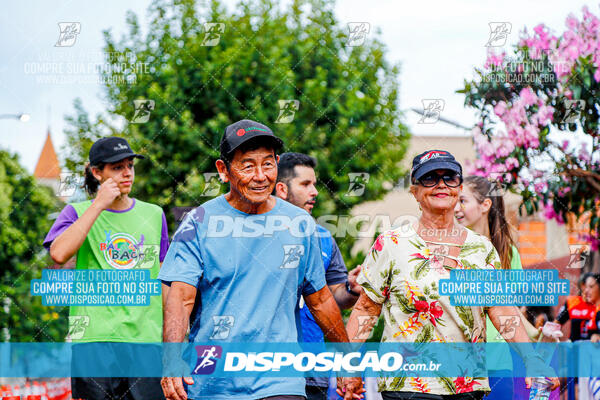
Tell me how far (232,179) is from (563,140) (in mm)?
4067

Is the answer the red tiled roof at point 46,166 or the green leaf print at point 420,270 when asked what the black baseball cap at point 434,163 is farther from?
the red tiled roof at point 46,166

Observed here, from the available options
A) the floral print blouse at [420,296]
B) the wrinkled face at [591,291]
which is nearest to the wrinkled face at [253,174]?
the floral print blouse at [420,296]

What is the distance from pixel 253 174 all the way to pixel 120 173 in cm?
162

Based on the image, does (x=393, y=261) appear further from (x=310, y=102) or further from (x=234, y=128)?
(x=310, y=102)

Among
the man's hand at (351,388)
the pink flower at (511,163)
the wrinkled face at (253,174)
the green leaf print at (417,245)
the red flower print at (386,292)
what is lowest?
the man's hand at (351,388)

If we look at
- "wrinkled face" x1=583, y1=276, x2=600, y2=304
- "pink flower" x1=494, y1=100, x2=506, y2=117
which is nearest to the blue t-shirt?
"pink flower" x1=494, y1=100, x2=506, y2=117

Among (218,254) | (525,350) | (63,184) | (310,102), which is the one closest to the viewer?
(218,254)

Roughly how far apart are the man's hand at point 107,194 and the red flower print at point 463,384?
7.86ft

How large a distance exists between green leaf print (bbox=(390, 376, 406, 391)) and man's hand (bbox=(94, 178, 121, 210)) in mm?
2123

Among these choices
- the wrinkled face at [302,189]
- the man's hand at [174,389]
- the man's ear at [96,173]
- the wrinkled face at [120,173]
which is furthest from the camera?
the wrinkled face at [302,189]

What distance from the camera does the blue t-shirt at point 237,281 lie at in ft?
10.8

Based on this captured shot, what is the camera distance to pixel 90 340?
14.6ft

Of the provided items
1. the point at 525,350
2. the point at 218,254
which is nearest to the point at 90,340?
the point at 218,254

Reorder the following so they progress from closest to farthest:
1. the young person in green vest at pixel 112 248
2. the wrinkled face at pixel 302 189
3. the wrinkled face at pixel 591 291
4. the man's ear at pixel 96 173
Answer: the young person in green vest at pixel 112 248
the man's ear at pixel 96 173
the wrinkled face at pixel 302 189
the wrinkled face at pixel 591 291
